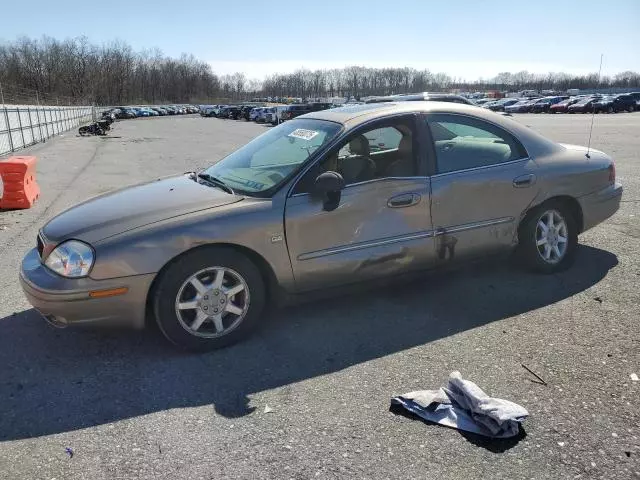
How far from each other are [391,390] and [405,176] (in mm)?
1763

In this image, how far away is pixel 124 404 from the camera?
3027 millimetres

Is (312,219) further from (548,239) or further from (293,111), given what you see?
(293,111)

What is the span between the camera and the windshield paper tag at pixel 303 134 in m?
4.32

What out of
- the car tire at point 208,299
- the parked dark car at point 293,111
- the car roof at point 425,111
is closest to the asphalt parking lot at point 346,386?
the car tire at point 208,299

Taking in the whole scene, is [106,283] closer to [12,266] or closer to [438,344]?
[438,344]

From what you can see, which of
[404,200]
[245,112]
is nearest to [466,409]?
[404,200]

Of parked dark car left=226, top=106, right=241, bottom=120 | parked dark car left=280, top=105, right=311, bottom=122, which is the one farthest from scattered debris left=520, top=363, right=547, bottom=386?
parked dark car left=226, top=106, right=241, bottom=120

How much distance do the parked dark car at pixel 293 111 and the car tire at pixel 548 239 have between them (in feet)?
101

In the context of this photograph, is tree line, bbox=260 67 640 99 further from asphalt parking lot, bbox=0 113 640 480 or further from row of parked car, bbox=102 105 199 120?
asphalt parking lot, bbox=0 113 640 480

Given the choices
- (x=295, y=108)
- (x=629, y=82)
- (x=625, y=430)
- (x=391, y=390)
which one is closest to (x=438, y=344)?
(x=391, y=390)

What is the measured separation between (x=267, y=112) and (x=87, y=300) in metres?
46.6

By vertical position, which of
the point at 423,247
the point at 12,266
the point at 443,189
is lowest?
the point at 12,266

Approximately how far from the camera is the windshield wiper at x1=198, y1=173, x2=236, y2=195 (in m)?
4.01

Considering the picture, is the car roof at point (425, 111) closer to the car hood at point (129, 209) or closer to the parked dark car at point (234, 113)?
the car hood at point (129, 209)
